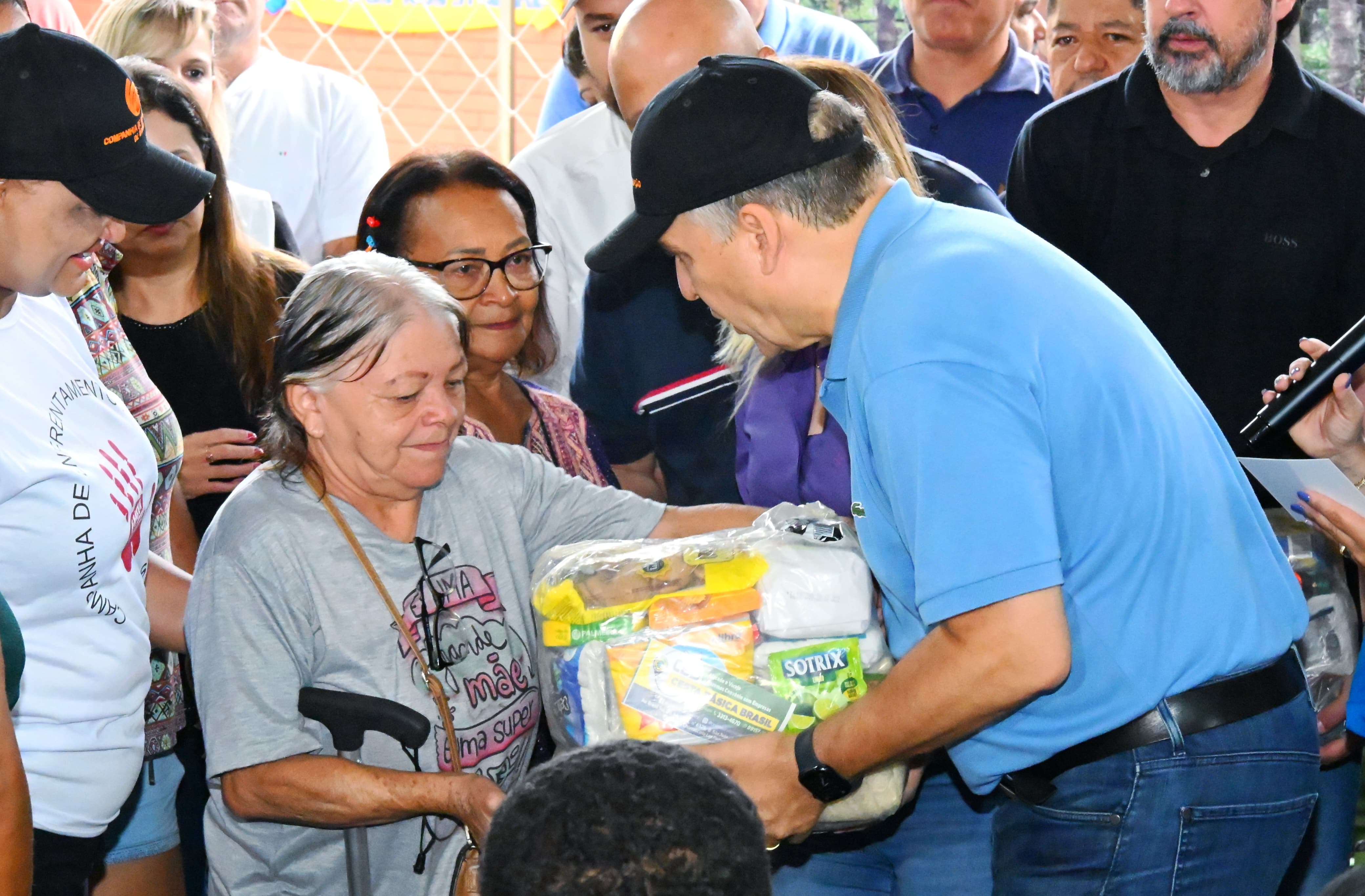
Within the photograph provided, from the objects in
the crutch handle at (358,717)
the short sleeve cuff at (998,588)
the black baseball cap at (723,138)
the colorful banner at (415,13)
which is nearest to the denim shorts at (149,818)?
the crutch handle at (358,717)

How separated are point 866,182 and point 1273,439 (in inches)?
41.2

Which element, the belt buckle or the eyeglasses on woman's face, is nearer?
the belt buckle

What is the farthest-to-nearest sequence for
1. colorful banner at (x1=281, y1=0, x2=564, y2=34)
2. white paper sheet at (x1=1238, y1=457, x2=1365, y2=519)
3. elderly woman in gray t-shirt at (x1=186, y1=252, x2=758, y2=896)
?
colorful banner at (x1=281, y1=0, x2=564, y2=34) < white paper sheet at (x1=1238, y1=457, x2=1365, y2=519) < elderly woman in gray t-shirt at (x1=186, y1=252, x2=758, y2=896)

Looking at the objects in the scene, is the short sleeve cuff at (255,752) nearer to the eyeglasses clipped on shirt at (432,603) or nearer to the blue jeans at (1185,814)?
the eyeglasses clipped on shirt at (432,603)

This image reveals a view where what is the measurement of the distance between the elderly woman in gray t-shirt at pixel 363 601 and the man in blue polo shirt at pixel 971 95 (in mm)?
1919

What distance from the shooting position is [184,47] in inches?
134

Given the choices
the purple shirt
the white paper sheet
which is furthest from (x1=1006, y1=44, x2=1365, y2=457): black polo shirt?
the purple shirt

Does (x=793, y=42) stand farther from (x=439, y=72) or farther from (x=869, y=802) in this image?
(x=439, y=72)

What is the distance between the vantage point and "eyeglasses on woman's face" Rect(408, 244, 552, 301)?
242 centimetres

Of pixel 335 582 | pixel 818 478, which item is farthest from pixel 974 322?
pixel 335 582

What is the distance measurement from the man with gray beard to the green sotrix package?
140 cm

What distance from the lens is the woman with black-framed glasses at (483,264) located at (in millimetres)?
2420

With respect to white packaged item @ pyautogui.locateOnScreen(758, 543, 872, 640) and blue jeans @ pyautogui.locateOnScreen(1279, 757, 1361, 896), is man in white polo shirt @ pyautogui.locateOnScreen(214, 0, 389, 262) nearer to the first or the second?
white packaged item @ pyautogui.locateOnScreen(758, 543, 872, 640)

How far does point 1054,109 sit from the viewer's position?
9.57 ft
